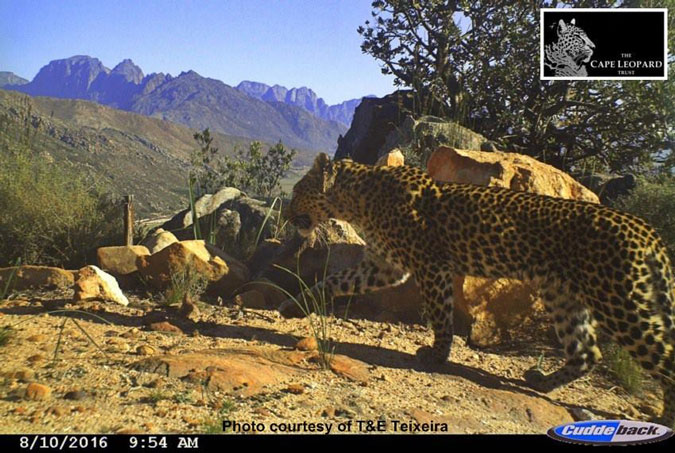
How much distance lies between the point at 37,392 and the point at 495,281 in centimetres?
429

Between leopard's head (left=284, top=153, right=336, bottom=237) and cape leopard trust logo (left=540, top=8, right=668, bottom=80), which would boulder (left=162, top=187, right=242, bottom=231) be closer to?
leopard's head (left=284, top=153, right=336, bottom=237)

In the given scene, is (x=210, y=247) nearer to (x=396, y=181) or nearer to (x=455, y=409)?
(x=396, y=181)

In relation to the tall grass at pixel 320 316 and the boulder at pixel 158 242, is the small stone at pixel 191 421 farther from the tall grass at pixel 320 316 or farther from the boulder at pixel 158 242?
the boulder at pixel 158 242

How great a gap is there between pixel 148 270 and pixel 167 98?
170546 mm

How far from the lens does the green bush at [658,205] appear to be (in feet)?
22.4

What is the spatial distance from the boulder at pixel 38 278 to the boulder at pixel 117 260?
0.41 metres

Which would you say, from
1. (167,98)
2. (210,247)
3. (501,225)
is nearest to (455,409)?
(501,225)

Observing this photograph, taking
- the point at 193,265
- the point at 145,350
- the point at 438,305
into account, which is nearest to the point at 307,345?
the point at 438,305

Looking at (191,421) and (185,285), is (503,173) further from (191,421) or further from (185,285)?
(191,421)

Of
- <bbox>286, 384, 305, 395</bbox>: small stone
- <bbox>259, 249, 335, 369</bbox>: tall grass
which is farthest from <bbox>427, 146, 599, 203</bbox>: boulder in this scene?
<bbox>286, 384, 305, 395</bbox>: small stone

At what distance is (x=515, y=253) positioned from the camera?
475cm

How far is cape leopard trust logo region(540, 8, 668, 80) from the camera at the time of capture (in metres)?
4.82

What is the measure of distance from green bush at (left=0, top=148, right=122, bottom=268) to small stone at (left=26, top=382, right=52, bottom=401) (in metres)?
4.12

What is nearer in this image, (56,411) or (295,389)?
(56,411)
